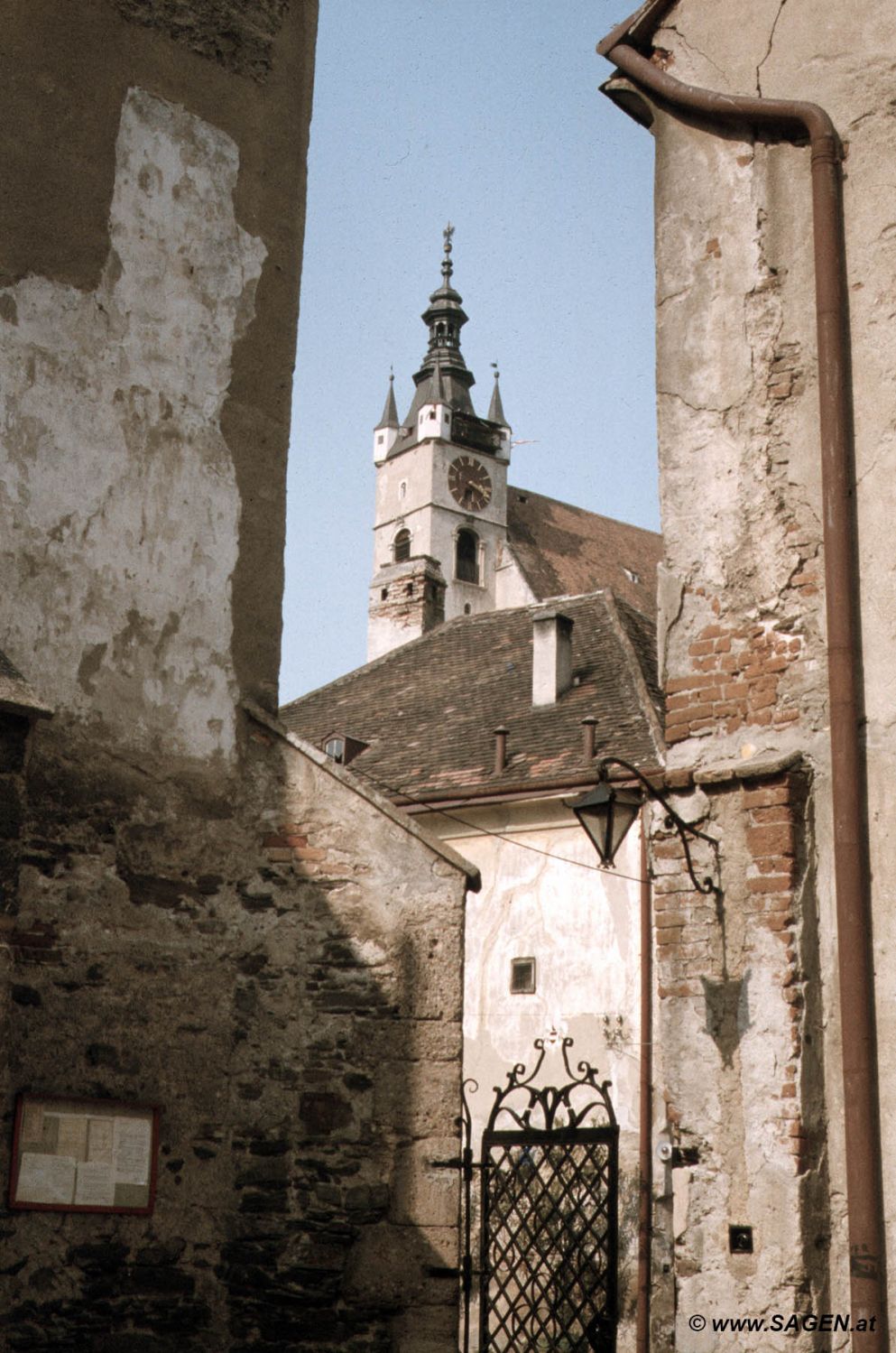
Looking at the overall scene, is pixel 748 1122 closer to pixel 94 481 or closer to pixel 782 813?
pixel 782 813

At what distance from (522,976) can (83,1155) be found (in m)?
11.2

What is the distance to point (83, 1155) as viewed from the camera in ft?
25.1

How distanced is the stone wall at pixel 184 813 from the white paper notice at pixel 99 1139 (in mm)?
189

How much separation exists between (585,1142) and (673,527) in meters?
3.11

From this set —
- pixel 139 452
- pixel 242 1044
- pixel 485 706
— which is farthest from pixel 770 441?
pixel 485 706

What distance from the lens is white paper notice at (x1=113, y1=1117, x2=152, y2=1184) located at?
7.75 metres

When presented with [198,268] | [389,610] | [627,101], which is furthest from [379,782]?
[389,610]

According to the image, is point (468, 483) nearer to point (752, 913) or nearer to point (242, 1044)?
point (242, 1044)

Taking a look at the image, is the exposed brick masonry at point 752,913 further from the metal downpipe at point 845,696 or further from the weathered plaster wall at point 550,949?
the weathered plaster wall at point 550,949

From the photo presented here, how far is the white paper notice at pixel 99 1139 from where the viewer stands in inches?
303

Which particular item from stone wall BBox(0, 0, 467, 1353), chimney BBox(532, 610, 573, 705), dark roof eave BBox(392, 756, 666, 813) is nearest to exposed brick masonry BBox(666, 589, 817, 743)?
stone wall BBox(0, 0, 467, 1353)

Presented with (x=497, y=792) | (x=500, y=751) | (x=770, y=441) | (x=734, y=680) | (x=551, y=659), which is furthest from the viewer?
(x=551, y=659)

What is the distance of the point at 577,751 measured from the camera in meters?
18.8

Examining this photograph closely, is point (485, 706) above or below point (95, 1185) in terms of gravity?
above
